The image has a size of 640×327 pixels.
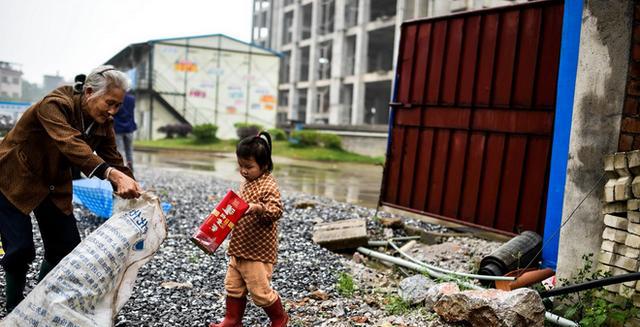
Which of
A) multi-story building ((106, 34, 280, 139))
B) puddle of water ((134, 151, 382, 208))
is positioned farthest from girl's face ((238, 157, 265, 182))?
multi-story building ((106, 34, 280, 139))

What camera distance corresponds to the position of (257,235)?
3545 millimetres

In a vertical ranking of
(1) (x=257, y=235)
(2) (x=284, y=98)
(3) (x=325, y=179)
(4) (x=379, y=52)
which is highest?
(4) (x=379, y=52)

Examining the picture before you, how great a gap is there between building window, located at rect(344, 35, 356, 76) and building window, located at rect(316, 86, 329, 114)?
152 inches

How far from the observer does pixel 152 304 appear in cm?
421

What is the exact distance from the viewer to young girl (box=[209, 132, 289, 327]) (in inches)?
136

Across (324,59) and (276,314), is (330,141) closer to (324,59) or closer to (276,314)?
(324,59)

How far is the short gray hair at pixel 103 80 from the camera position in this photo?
318 centimetres

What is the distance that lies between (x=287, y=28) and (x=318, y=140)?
87.1 feet

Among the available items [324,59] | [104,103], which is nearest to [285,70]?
[324,59]

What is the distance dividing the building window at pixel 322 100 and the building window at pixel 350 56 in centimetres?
386

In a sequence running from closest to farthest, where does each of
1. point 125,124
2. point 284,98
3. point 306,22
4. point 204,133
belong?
point 125,124 < point 204,133 < point 306,22 < point 284,98

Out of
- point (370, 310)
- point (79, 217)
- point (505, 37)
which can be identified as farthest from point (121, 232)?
point (505, 37)

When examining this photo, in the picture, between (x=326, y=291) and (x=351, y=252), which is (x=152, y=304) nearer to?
(x=326, y=291)

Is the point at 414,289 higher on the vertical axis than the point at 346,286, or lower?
higher
